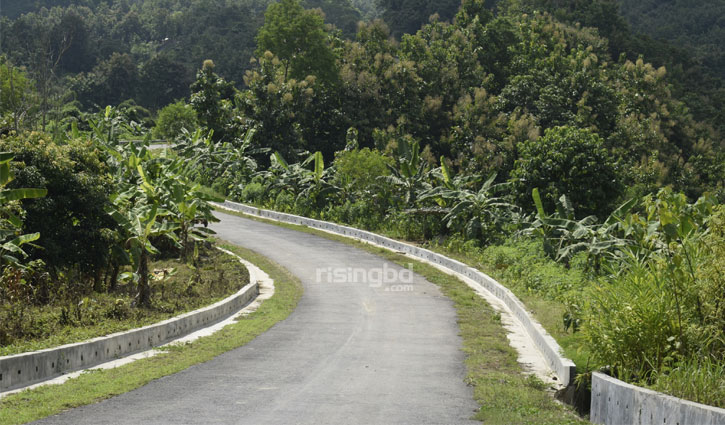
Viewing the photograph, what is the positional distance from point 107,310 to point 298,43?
153 feet

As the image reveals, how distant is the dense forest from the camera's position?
11.3 metres

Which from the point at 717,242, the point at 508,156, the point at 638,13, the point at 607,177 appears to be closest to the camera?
the point at 717,242

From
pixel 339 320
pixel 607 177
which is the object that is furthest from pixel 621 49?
pixel 339 320

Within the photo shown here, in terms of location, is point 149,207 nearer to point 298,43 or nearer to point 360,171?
point 360,171

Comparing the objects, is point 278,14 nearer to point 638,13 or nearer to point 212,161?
point 212,161

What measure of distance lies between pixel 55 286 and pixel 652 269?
1331 centimetres

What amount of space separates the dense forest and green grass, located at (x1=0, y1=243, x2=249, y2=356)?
3.11ft

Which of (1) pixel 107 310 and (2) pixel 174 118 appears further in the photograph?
(2) pixel 174 118

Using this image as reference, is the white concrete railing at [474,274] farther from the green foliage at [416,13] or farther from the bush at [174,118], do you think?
the green foliage at [416,13]

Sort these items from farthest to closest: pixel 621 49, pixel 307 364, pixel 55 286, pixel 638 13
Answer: pixel 638 13
pixel 621 49
pixel 55 286
pixel 307 364

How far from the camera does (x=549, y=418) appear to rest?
10.5 meters

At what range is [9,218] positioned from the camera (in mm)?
16469

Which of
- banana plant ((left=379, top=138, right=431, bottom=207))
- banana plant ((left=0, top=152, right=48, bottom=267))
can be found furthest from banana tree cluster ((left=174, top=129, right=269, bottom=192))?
banana plant ((left=0, top=152, right=48, bottom=267))

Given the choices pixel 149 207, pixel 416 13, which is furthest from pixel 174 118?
pixel 149 207
